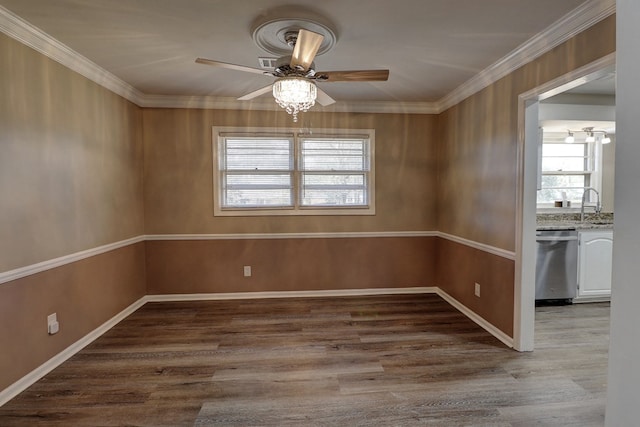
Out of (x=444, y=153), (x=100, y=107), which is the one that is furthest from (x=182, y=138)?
(x=444, y=153)

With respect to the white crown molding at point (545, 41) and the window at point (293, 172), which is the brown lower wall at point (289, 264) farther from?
the white crown molding at point (545, 41)

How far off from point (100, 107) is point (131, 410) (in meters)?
2.64

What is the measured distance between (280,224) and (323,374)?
6.61ft

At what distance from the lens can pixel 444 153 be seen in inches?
156

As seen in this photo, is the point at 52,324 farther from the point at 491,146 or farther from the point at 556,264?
the point at 556,264

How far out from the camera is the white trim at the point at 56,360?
81.0 inches

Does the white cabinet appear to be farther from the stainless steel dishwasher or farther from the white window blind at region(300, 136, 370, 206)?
the white window blind at region(300, 136, 370, 206)

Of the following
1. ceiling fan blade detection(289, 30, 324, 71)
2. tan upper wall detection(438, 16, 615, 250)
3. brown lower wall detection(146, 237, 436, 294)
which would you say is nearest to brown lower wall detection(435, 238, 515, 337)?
tan upper wall detection(438, 16, 615, 250)

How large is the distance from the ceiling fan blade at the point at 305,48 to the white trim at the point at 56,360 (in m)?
2.78

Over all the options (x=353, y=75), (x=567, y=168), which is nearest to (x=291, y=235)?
(x=353, y=75)

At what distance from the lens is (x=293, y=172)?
398 centimetres

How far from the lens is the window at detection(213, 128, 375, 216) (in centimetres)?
390

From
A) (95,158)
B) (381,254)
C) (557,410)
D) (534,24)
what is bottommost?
(557,410)

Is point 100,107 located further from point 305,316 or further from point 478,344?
point 478,344
